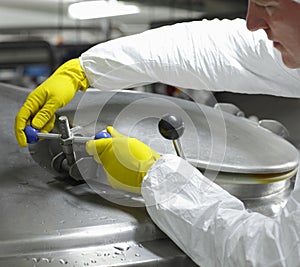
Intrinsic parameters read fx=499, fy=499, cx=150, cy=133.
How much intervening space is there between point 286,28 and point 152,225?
1.40 feet

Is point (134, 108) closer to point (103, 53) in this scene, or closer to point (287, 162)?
point (103, 53)

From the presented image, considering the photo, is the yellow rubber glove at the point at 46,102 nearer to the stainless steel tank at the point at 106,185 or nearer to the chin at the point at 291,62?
the stainless steel tank at the point at 106,185

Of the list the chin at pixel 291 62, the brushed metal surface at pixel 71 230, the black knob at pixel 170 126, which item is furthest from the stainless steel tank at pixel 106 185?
the chin at pixel 291 62

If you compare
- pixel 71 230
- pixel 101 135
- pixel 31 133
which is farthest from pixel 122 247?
pixel 31 133

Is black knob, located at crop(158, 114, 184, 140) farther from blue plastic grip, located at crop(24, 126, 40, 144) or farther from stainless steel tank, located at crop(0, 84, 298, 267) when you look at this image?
blue plastic grip, located at crop(24, 126, 40, 144)

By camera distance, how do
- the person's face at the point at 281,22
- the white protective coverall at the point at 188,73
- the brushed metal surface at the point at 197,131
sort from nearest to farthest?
the person's face at the point at 281,22 < the white protective coverall at the point at 188,73 < the brushed metal surface at the point at 197,131

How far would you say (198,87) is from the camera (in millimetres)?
1277

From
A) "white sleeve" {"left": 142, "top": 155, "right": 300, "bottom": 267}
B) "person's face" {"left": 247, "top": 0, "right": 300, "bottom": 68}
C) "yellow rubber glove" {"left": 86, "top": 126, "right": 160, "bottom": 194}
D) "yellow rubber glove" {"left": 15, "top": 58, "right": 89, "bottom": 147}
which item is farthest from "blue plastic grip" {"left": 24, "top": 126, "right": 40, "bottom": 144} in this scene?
"person's face" {"left": 247, "top": 0, "right": 300, "bottom": 68}

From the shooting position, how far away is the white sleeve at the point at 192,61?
4.01 ft

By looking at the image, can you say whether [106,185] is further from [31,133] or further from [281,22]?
[281,22]

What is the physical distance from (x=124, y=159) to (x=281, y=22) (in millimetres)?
386

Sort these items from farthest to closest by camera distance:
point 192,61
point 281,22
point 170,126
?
point 192,61
point 170,126
point 281,22

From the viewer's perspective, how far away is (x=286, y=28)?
32.9 inches

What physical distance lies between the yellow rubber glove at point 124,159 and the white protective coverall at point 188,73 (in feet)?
0.12
